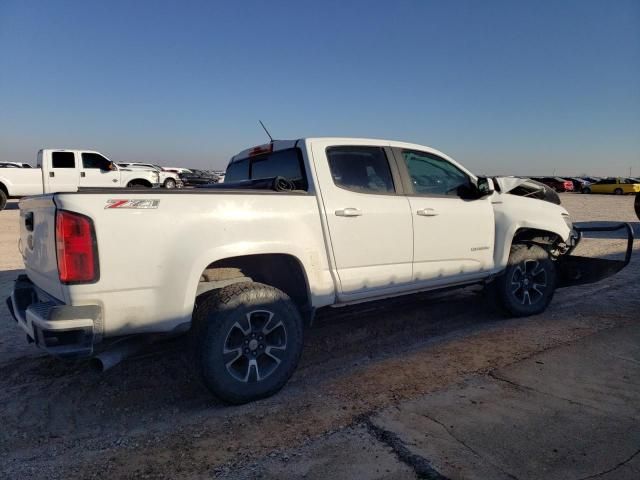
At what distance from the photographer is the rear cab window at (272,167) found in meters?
3.96

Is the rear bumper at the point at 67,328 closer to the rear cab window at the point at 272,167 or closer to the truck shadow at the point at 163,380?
the truck shadow at the point at 163,380

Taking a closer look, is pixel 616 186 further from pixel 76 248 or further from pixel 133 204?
pixel 76 248

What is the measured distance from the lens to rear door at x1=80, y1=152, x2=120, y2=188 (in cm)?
1546

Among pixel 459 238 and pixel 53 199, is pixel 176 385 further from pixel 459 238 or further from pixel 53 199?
pixel 459 238

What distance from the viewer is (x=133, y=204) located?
284cm

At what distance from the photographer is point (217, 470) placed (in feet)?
8.25

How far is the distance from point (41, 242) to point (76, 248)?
57cm

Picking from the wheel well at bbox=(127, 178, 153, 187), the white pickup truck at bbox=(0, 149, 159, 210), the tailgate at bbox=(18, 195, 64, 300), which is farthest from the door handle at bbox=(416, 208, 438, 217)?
the wheel well at bbox=(127, 178, 153, 187)

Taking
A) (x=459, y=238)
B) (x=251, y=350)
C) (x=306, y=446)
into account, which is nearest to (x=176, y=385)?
(x=251, y=350)

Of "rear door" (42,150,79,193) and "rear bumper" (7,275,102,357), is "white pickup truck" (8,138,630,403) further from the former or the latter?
"rear door" (42,150,79,193)

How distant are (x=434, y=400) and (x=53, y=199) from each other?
278cm

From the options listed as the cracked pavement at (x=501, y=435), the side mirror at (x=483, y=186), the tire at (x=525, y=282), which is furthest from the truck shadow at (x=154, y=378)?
the side mirror at (x=483, y=186)

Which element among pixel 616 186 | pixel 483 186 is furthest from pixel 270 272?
pixel 616 186

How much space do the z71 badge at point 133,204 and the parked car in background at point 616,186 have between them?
147 ft
